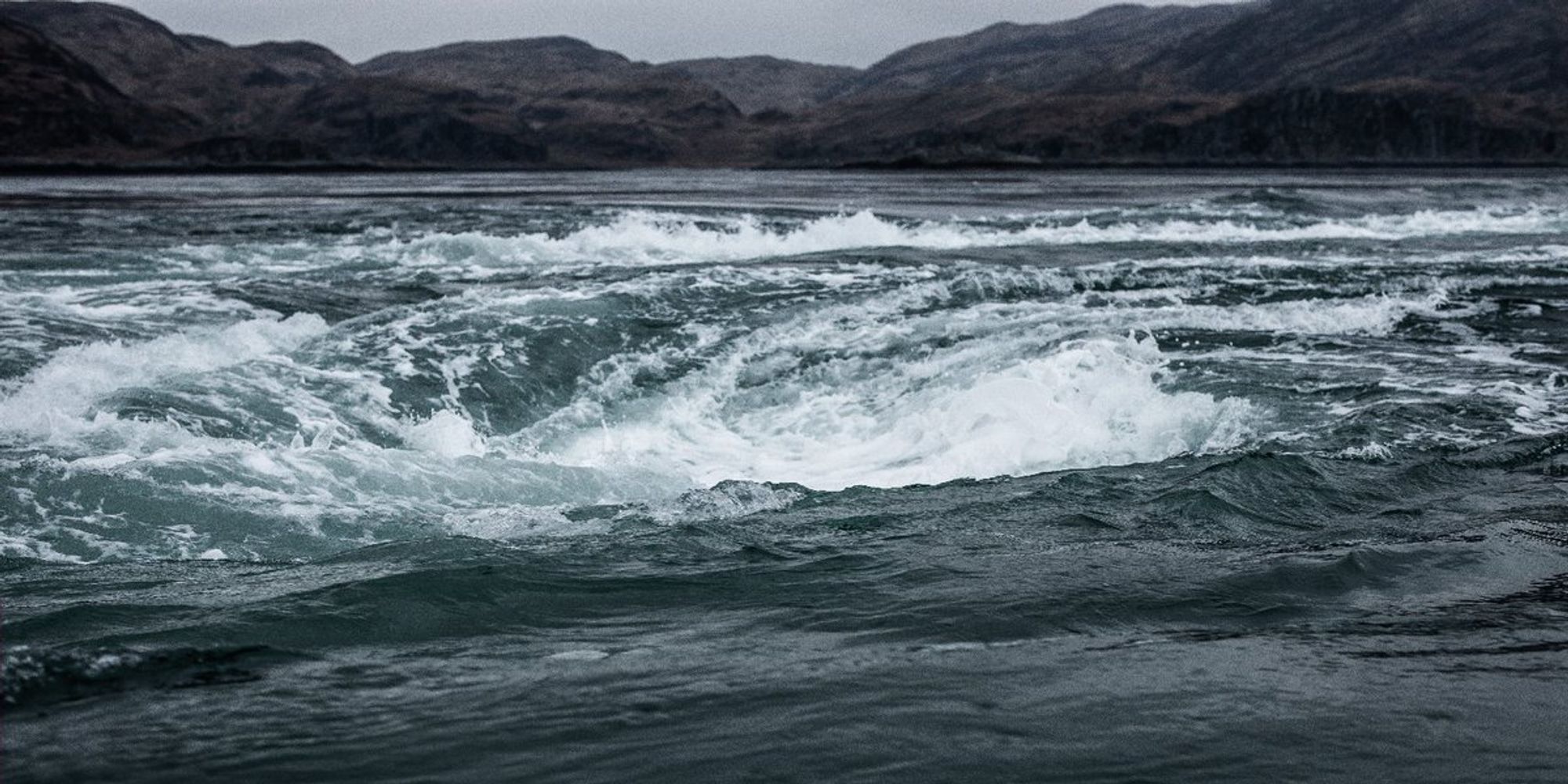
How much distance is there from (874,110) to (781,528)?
466 ft

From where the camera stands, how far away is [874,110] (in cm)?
14600

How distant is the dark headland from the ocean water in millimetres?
79684

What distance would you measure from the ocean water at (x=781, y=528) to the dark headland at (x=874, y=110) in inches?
3137

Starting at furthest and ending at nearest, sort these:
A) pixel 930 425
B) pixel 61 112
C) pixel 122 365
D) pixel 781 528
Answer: pixel 61 112 → pixel 122 365 → pixel 930 425 → pixel 781 528

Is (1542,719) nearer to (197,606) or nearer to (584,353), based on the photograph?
(197,606)

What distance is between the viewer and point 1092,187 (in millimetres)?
59594

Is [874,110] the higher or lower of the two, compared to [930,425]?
higher

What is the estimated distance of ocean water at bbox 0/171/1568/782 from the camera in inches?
170

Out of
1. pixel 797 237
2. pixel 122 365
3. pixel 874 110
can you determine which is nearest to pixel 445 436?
pixel 122 365

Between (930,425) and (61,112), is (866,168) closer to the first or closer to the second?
(61,112)

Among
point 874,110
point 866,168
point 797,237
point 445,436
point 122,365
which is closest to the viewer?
point 445,436

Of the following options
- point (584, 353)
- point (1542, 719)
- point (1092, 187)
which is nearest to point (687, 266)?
point (584, 353)

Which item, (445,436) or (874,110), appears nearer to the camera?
(445,436)

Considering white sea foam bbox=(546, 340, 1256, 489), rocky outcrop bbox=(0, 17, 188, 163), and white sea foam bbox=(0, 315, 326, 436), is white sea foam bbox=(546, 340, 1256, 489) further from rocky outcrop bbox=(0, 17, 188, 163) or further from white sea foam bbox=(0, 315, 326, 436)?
rocky outcrop bbox=(0, 17, 188, 163)
